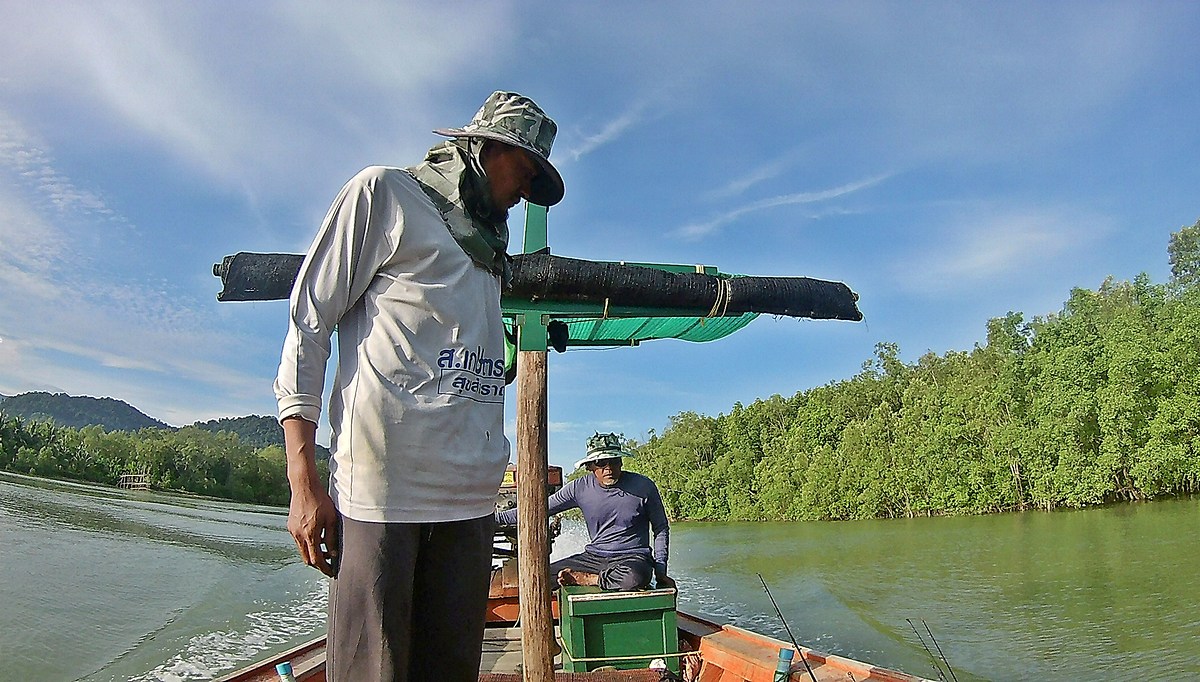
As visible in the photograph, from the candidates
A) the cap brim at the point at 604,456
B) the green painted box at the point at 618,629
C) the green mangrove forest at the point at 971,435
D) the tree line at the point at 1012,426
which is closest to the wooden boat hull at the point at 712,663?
the green painted box at the point at 618,629

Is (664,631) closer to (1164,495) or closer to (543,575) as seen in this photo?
(543,575)

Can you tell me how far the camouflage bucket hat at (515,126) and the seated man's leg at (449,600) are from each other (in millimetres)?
745

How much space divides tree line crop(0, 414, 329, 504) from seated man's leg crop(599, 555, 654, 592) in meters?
65.4

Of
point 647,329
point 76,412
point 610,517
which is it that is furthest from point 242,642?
point 76,412

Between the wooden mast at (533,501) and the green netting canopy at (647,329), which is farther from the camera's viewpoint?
the green netting canopy at (647,329)

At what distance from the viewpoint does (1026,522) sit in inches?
1128

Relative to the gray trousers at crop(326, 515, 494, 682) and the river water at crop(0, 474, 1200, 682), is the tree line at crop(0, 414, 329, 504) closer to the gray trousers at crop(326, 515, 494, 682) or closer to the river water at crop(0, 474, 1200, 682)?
the river water at crop(0, 474, 1200, 682)

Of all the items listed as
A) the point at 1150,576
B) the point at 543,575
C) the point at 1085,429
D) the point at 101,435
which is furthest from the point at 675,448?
the point at 543,575

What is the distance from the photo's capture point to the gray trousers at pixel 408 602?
1.28m

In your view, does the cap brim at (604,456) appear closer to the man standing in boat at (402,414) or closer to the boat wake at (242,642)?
the man standing in boat at (402,414)

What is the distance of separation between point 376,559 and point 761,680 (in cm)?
353

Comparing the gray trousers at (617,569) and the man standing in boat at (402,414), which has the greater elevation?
the man standing in boat at (402,414)

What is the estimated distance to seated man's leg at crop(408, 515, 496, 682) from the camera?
137cm

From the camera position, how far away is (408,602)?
1.33m
